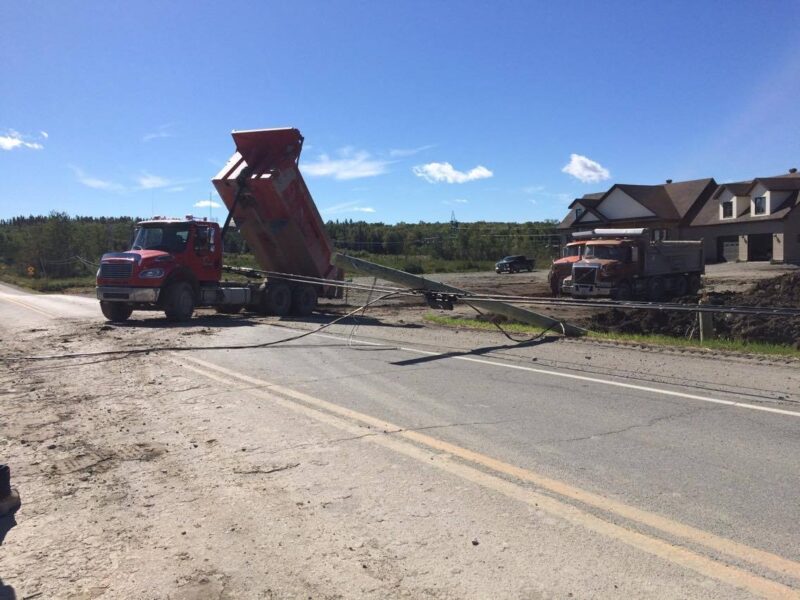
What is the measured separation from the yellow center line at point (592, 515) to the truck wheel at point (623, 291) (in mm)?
19387

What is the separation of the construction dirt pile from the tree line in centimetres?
2262

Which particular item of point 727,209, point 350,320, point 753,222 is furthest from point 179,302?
point 727,209

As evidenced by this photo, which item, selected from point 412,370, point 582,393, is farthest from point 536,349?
point 582,393

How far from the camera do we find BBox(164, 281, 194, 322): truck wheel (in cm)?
1759

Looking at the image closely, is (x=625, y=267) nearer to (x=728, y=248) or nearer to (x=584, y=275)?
(x=584, y=275)

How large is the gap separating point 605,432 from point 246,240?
15.6 metres

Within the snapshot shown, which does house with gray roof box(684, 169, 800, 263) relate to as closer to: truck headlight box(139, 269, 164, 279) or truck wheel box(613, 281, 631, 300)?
truck wheel box(613, 281, 631, 300)

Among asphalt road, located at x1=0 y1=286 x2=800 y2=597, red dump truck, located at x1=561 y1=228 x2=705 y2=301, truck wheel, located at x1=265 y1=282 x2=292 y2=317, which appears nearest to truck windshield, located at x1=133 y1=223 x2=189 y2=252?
truck wheel, located at x1=265 y1=282 x2=292 y2=317

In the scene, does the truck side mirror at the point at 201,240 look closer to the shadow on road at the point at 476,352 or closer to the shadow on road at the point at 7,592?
the shadow on road at the point at 476,352

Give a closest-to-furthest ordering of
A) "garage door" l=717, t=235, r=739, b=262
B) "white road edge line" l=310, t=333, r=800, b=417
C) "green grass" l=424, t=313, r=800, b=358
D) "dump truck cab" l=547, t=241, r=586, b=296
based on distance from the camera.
A: 1. "white road edge line" l=310, t=333, r=800, b=417
2. "green grass" l=424, t=313, r=800, b=358
3. "dump truck cab" l=547, t=241, r=586, b=296
4. "garage door" l=717, t=235, r=739, b=262

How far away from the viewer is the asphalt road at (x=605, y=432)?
394 centimetres

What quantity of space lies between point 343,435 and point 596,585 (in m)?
3.23

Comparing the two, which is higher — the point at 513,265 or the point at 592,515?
the point at 513,265

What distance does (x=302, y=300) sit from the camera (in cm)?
2017
